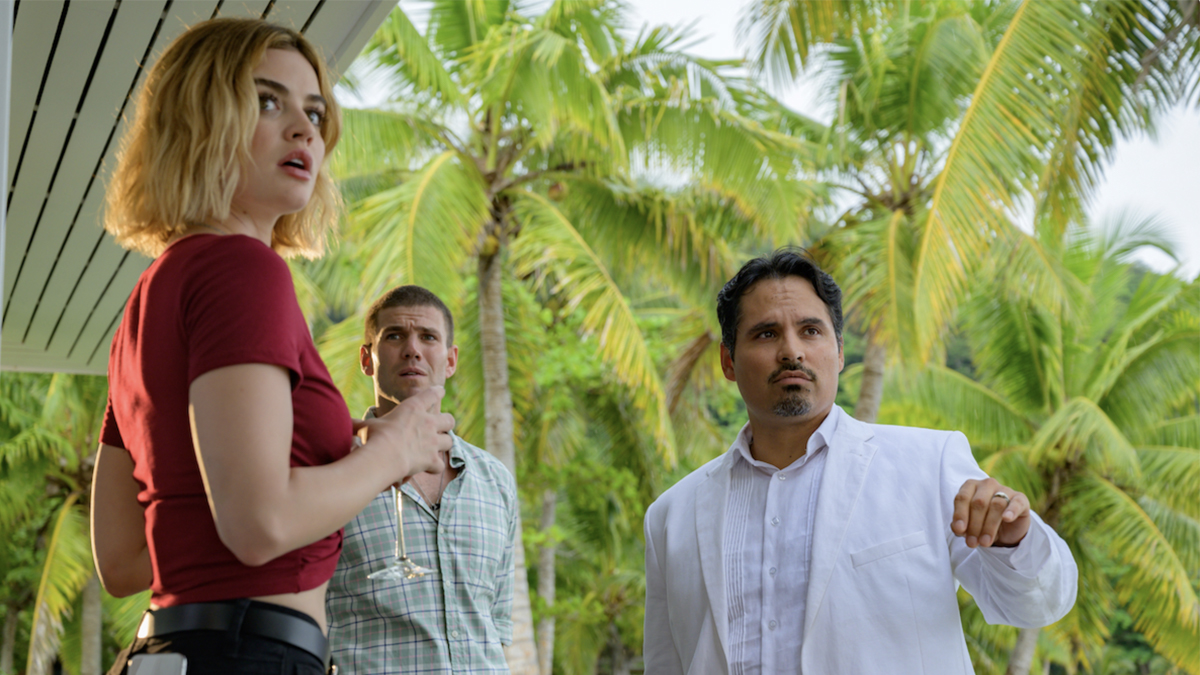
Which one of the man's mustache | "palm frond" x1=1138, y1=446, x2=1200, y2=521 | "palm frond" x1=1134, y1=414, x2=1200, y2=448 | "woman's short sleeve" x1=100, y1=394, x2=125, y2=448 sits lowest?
"woman's short sleeve" x1=100, y1=394, x2=125, y2=448

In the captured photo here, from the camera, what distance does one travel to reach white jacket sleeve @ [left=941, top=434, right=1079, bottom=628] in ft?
7.68

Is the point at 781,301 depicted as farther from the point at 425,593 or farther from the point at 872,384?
the point at 872,384

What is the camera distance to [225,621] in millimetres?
1374

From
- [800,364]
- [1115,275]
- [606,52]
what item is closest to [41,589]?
[606,52]

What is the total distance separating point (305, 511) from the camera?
1349 millimetres

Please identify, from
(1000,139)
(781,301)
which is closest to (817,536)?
(781,301)

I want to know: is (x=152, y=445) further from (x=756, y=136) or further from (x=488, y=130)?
(x=488, y=130)

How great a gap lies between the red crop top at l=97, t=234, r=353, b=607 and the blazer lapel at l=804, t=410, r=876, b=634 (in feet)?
4.77

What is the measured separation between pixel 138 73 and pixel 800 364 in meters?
2.73

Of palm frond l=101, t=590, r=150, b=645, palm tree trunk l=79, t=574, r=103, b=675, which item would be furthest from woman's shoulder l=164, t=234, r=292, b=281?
palm tree trunk l=79, t=574, r=103, b=675

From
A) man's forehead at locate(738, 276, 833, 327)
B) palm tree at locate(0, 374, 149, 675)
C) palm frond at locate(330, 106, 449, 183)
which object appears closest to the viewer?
man's forehead at locate(738, 276, 833, 327)

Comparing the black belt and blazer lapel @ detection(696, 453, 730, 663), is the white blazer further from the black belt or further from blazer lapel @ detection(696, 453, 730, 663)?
the black belt

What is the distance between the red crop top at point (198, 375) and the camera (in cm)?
137

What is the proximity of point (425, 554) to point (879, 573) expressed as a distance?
152 centimetres
